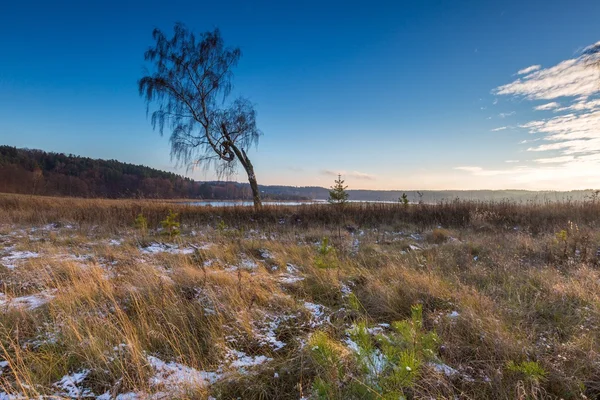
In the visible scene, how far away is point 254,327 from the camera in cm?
233

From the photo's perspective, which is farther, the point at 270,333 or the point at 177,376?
the point at 270,333

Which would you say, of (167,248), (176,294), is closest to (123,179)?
(167,248)

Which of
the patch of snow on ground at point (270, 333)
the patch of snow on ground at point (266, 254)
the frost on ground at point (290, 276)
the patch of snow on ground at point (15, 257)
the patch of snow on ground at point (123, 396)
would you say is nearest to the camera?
the patch of snow on ground at point (123, 396)

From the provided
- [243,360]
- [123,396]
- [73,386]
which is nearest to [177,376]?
[123,396]

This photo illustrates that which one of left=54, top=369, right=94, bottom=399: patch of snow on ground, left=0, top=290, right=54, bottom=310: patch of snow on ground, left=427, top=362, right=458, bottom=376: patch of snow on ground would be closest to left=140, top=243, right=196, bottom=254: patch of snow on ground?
left=0, top=290, right=54, bottom=310: patch of snow on ground

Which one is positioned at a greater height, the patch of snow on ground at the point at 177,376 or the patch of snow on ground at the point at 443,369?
the patch of snow on ground at the point at 443,369

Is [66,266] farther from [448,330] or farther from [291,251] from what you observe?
[448,330]

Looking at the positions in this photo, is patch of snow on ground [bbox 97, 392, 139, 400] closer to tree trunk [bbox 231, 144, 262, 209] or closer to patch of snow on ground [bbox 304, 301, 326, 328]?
patch of snow on ground [bbox 304, 301, 326, 328]

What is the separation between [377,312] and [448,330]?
70 cm

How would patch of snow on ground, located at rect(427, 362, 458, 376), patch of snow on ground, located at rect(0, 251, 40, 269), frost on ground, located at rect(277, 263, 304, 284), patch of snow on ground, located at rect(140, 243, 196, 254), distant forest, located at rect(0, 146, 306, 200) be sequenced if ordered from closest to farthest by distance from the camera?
1. patch of snow on ground, located at rect(427, 362, 458, 376)
2. frost on ground, located at rect(277, 263, 304, 284)
3. patch of snow on ground, located at rect(0, 251, 40, 269)
4. patch of snow on ground, located at rect(140, 243, 196, 254)
5. distant forest, located at rect(0, 146, 306, 200)

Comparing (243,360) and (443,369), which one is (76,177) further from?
(443,369)

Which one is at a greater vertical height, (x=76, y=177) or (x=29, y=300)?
(x=76, y=177)

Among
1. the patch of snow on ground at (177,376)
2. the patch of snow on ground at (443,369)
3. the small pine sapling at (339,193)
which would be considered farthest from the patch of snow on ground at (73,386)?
the small pine sapling at (339,193)

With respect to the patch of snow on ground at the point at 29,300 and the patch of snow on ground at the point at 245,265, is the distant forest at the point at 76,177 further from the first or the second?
the patch of snow on ground at the point at 29,300
